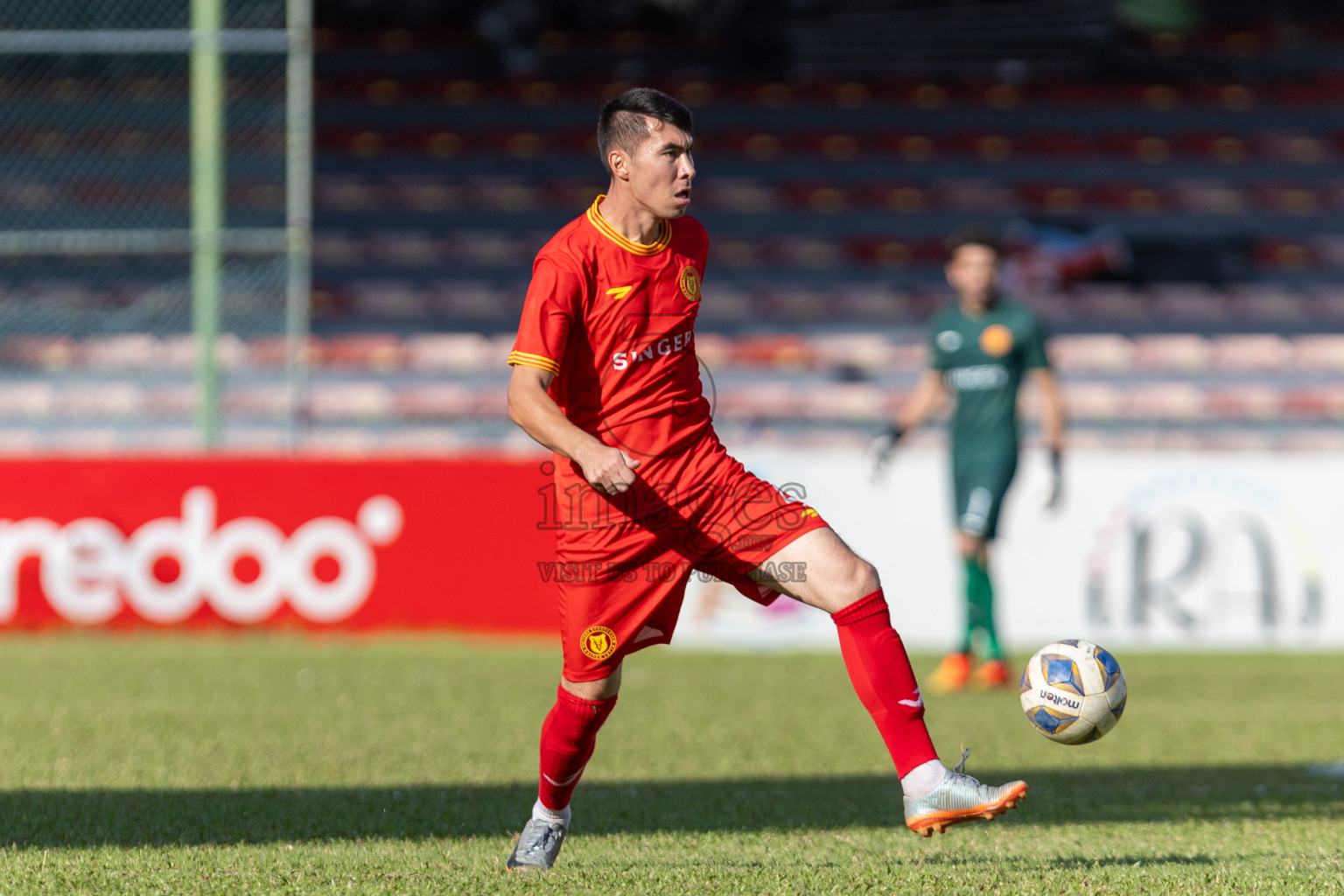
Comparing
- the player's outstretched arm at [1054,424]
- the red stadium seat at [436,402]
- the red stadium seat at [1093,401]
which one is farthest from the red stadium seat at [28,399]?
the red stadium seat at [1093,401]

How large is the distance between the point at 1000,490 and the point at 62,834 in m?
5.27

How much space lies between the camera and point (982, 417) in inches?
322

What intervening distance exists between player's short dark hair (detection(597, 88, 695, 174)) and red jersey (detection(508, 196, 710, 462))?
193mm

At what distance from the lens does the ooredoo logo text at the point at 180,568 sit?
986 centimetres

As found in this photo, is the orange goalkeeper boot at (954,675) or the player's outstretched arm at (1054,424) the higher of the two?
the player's outstretched arm at (1054,424)

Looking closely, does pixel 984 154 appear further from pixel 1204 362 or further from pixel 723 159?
pixel 1204 362

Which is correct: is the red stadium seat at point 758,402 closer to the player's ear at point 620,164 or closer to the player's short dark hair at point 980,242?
the player's short dark hair at point 980,242

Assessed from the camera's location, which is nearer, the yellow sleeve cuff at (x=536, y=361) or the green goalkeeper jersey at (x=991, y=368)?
the yellow sleeve cuff at (x=536, y=361)

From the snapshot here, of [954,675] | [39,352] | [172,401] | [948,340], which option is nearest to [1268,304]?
[948,340]

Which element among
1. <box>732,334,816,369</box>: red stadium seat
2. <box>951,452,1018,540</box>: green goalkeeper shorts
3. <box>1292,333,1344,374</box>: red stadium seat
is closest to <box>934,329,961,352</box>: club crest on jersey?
<box>951,452,1018,540</box>: green goalkeeper shorts

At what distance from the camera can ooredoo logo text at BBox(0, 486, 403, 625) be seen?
9.86 metres

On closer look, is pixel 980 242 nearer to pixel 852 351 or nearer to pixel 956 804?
pixel 956 804

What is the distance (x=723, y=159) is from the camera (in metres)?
17.1

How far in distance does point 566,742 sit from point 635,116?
167cm
